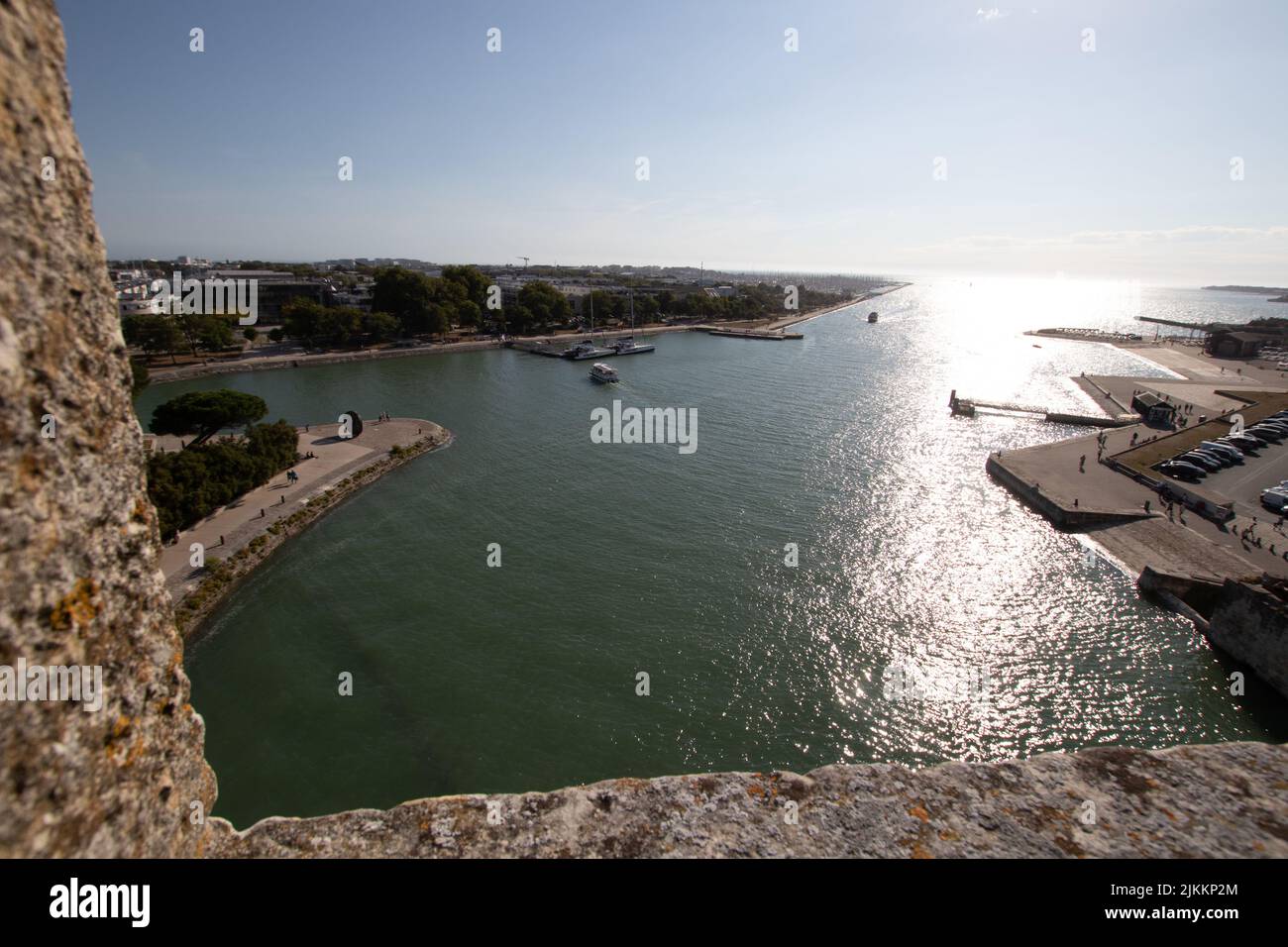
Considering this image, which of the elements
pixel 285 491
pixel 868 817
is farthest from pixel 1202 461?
pixel 285 491

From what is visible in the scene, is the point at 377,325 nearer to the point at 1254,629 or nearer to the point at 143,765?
the point at 143,765

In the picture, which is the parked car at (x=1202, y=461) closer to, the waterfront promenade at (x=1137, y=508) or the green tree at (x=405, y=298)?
the waterfront promenade at (x=1137, y=508)

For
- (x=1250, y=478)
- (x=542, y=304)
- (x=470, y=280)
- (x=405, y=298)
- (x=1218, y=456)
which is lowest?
(x=1250, y=478)

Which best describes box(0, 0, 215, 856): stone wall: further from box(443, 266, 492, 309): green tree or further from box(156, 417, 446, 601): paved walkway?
box(443, 266, 492, 309): green tree

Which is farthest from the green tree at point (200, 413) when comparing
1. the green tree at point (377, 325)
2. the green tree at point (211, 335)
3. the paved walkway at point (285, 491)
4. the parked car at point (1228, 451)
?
the parked car at point (1228, 451)
